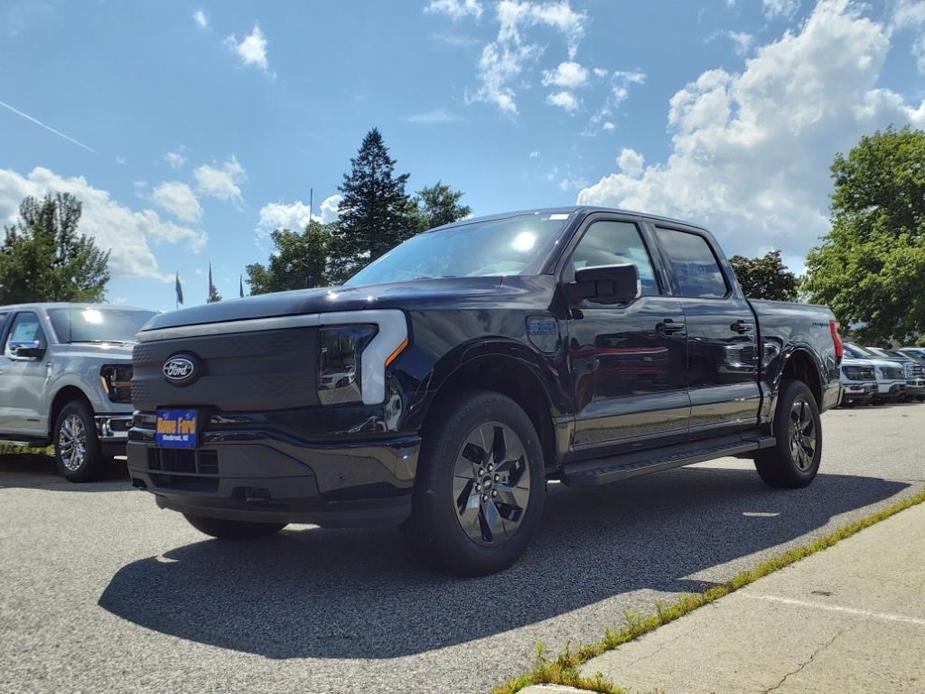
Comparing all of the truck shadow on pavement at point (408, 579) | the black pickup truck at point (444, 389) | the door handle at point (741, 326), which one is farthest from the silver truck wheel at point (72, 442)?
the door handle at point (741, 326)

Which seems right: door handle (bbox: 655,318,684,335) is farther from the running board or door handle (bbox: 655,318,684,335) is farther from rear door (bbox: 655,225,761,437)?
the running board

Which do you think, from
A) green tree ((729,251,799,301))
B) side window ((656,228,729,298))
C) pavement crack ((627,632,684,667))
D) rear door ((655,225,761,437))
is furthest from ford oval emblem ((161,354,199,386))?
green tree ((729,251,799,301))

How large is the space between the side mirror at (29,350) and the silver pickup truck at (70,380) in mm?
10

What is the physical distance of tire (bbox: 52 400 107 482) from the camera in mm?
8016

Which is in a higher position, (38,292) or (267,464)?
(38,292)

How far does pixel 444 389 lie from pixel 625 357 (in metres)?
1.37

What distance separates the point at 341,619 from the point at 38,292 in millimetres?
37248

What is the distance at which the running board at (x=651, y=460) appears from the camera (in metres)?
4.55

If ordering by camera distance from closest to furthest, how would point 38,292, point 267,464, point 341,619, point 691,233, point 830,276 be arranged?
point 341,619 < point 267,464 < point 691,233 < point 38,292 < point 830,276

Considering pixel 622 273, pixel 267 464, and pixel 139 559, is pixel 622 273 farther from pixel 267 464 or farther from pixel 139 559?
pixel 139 559

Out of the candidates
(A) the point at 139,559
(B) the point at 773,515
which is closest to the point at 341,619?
(A) the point at 139,559

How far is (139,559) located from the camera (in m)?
4.62

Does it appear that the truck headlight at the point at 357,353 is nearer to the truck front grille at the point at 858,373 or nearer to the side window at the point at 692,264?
the side window at the point at 692,264

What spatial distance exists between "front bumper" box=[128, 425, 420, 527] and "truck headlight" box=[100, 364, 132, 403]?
190 inches
